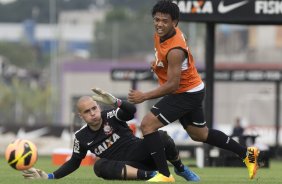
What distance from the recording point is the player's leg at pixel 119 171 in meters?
12.6

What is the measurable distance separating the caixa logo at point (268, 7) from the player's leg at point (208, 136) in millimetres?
8974

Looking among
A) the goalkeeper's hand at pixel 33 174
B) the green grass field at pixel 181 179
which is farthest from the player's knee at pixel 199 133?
the goalkeeper's hand at pixel 33 174

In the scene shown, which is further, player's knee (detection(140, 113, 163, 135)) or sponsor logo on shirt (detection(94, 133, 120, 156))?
sponsor logo on shirt (detection(94, 133, 120, 156))

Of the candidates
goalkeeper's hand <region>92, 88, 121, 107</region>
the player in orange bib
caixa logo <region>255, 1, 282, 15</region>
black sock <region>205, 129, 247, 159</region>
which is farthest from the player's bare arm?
caixa logo <region>255, 1, 282, 15</region>

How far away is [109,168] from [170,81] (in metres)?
1.36

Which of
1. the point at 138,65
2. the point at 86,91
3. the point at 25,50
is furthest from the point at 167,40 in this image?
the point at 25,50

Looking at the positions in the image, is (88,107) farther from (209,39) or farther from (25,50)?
(25,50)

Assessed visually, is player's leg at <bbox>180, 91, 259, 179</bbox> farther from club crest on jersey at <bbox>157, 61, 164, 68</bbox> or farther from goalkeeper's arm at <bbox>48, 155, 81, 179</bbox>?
goalkeeper's arm at <bbox>48, 155, 81, 179</bbox>

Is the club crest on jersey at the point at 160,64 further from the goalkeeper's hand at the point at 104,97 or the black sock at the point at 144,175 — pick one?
the black sock at the point at 144,175

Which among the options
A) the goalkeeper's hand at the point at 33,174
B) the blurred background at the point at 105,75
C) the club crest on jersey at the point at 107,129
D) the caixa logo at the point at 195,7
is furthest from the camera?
the blurred background at the point at 105,75

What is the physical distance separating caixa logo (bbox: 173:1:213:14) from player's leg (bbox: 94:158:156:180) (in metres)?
9.19

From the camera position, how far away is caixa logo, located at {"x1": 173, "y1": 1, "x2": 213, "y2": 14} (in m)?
21.7

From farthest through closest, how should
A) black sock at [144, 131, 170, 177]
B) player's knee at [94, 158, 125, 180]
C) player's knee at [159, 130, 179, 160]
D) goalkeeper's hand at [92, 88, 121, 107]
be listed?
player's knee at [159, 130, 179, 160] < player's knee at [94, 158, 125, 180] < black sock at [144, 131, 170, 177] < goalkeeper's hand at [92, 88, 121, 107]

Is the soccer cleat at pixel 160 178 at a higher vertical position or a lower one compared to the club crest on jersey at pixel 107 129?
lower
